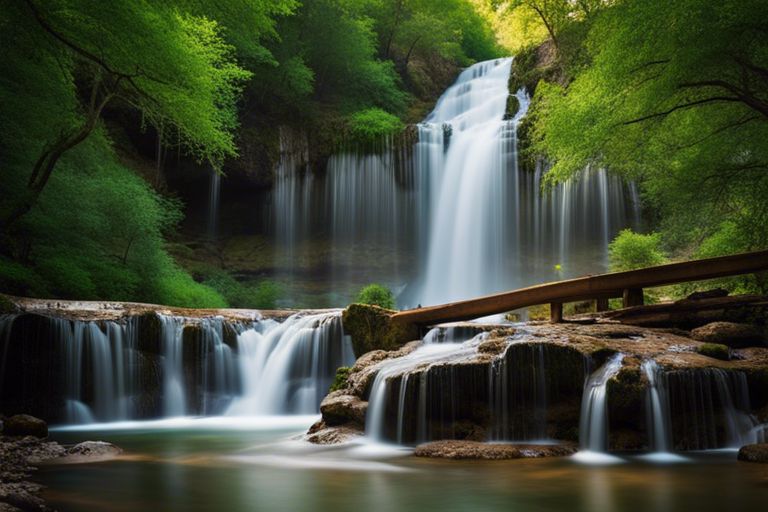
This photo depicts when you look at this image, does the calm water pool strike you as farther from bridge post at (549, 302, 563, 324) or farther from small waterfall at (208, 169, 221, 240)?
small waterfall at (208, 169, 221, 240)

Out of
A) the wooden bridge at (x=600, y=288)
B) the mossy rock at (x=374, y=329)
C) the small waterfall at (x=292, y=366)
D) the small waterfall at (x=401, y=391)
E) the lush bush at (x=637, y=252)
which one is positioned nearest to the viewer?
the small waterfall at (x=401, y=391)

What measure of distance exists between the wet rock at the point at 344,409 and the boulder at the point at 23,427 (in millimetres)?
3992

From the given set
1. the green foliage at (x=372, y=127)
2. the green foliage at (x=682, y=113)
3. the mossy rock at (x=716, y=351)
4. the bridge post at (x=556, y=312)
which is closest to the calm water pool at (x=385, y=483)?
the mossy rock at (x=716, y=351)

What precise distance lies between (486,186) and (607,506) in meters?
20.8

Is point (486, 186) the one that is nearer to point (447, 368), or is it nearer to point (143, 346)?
point (143, 346)

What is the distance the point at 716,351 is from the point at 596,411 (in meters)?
2.16

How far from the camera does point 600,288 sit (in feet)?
33.5

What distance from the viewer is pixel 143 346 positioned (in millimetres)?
13016

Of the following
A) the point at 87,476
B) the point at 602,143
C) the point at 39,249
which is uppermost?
the point at 602,143

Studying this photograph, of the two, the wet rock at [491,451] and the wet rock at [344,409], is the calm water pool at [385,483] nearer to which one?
the wet rock at [491,451]

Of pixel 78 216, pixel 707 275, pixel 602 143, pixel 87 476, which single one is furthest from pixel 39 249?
pixel 707 275

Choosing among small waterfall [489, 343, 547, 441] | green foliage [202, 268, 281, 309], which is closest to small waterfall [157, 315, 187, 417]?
small waterfall [489, 343, 547, 441]

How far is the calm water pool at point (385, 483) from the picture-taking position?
4.95 metres

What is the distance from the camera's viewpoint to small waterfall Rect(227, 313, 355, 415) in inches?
533
